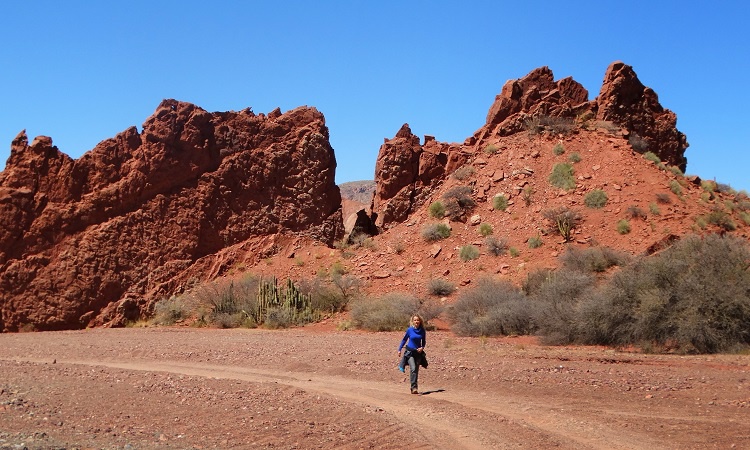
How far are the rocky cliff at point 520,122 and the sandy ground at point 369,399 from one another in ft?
58.3

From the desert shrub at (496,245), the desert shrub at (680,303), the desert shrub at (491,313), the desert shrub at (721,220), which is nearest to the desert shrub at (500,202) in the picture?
the desert shrub at (496,245)

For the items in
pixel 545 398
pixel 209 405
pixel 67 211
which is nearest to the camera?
pixel 209 405

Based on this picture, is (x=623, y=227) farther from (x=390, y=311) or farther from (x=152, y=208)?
(x=152, y=208)

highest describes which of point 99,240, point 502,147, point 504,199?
point 502,147

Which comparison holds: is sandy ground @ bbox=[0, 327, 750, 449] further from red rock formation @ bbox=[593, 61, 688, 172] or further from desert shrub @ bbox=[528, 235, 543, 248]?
red rock formation @ bbox=[593, 61, 688, 172]

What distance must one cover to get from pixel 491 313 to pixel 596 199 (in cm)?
1127

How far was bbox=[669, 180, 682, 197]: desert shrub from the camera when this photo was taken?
2953 cm

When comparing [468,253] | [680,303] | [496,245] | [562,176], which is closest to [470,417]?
[680,303]

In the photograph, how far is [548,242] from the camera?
91.0 feet

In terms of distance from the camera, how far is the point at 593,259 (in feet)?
79.0

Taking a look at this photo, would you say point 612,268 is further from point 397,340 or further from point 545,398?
point 545,398

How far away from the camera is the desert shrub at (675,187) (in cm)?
2953

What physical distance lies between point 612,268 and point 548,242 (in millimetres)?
4220

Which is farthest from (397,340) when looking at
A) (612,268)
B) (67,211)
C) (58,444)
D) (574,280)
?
(67,211)
